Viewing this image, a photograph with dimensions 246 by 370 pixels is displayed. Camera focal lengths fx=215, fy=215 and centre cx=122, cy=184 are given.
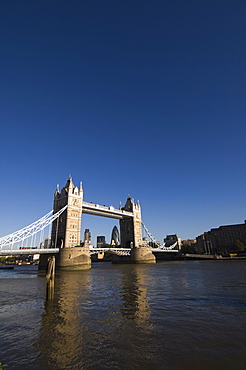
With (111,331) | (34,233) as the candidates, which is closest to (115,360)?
(111,331)

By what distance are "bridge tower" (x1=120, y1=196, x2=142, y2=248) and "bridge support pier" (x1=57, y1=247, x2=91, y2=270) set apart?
117 ft

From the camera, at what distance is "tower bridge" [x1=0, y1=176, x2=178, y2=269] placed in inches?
1887

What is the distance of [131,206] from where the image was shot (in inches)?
3565

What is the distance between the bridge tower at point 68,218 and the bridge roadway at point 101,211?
431cm

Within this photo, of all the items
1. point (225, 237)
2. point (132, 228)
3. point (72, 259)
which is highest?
point (225, 237)

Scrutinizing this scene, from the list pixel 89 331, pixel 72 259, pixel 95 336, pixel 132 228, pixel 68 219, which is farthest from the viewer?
pixel 132 228

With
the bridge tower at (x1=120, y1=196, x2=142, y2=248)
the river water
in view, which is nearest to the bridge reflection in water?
the river water

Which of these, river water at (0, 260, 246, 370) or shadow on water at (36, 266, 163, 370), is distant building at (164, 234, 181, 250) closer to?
river water at (0, 260, 246, 370)

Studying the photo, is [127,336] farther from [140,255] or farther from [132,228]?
[132,228]

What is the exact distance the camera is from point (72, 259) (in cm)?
4766

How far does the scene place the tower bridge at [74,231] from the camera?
47.9m

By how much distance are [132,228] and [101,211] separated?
59.3 ft

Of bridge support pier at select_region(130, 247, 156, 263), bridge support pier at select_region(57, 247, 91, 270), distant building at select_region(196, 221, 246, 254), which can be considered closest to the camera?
bridge support pier at select_region(57, 247, 91, 270)

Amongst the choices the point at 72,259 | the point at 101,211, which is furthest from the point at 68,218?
the point at 101,211
